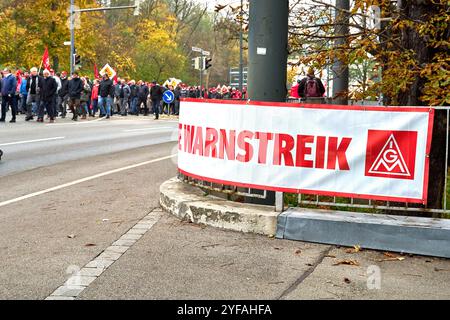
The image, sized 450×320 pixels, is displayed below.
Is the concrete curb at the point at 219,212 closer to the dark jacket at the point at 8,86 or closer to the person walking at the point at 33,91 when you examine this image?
the dark jacket at the point at 8,86

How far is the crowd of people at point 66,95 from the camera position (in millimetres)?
25438

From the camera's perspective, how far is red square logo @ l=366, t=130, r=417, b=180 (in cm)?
656

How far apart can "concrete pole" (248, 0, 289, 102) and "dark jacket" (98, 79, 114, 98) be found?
24078 mm

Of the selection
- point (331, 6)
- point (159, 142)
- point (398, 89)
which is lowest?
point (159, 142)

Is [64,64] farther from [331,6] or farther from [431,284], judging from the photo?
[431,284]

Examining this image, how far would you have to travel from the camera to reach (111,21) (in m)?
69.0

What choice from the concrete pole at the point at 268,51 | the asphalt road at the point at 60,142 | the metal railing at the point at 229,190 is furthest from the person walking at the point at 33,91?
the concrete pole at the point at 268,51

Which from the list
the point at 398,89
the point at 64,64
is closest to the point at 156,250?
the point at 398,89

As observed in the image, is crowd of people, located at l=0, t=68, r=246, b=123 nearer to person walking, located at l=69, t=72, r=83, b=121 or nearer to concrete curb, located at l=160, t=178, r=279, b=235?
person walking, located at l=69, t=72, r=83, b=121

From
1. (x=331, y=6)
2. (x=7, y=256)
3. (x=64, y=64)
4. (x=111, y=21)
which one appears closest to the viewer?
(x=7, y=256)

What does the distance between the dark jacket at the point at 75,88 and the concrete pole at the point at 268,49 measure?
21665 mm

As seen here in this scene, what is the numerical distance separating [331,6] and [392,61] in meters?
1.83

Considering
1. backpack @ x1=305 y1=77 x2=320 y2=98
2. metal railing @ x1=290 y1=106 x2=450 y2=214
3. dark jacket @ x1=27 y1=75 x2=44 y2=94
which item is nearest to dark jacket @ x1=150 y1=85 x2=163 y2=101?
dark jacket @ x1=27 y1=75 x2=44 y2=94
